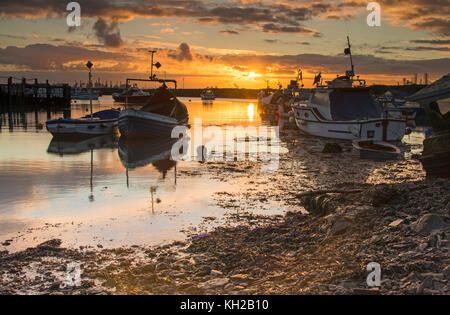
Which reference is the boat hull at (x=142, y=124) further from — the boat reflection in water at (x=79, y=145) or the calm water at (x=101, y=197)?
the calm water at (x=101, y=197)

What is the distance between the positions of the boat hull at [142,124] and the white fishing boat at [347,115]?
381 inches

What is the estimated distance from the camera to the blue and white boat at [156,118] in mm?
26156

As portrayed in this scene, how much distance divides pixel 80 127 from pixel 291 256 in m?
24.7

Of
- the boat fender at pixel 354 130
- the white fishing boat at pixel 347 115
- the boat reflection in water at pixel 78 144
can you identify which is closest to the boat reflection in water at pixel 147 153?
the boat reflection in water at pixel 78 144

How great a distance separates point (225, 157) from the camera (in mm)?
20109

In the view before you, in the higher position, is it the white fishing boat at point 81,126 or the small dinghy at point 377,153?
the white fishing boat at point 81,126

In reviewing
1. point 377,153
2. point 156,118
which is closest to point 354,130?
point 377,153

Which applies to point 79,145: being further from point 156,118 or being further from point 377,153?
point 377,153

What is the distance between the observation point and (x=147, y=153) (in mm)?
22141

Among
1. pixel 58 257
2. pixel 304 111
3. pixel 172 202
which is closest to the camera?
pixel 58 257
